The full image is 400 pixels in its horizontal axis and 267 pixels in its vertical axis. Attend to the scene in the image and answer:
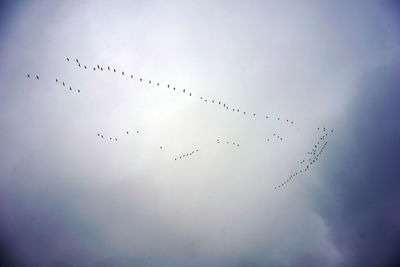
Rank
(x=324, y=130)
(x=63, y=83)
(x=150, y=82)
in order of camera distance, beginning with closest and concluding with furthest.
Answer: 1. (x=150, y=82)
2. (x=63, y=83)
3. (x=324, y=130)

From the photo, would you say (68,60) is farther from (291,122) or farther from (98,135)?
(291,122)

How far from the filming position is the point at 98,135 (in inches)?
1908

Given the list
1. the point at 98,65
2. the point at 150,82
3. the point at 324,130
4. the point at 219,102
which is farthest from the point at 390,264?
the point at 98,65

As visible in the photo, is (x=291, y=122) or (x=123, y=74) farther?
(x=291, y=122)

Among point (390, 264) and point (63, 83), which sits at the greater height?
point (63, 83)

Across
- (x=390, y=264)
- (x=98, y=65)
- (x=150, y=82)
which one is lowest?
(x=390, y=264)

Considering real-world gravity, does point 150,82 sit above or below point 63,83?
below

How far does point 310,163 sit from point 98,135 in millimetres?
48621

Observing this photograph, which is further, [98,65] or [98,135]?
[98,135]

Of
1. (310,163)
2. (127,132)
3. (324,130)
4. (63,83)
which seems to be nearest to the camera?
(63,83)

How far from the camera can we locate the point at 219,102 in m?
43.9

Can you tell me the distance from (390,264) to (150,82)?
242 feet

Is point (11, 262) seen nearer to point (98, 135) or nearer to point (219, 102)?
point (98, 135)

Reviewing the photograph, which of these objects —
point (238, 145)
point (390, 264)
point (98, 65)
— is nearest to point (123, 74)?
point (98, 65)
